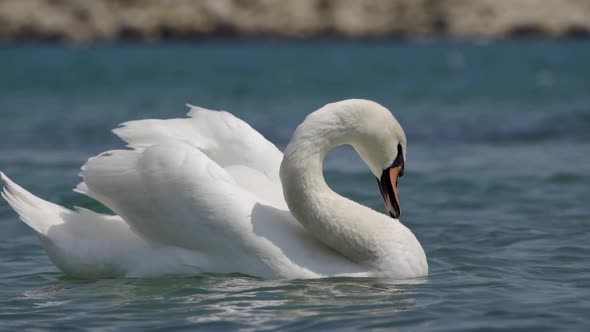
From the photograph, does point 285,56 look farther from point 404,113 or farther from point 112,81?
point 404,113

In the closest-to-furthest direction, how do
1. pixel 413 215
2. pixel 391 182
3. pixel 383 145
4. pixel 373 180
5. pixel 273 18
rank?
pixel 383 145, pixel 391 182, pixel 413 215, pixel 373 180, pixel 273 18

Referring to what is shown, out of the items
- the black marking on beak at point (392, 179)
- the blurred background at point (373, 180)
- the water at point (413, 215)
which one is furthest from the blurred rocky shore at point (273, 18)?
the black marking on beak at point (392, 179)

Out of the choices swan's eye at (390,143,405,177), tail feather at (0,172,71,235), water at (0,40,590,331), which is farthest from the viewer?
tail feather at (0,172,71,235)

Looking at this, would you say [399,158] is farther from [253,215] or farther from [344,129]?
[253,215]

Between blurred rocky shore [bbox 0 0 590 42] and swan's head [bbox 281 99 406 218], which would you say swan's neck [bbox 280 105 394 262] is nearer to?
swan's head [bbox 281 99 406 218]

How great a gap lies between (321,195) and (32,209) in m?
1.83

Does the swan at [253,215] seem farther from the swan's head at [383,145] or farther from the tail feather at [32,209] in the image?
the tail feather at [32,209]

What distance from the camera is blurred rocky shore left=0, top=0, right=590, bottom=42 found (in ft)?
282

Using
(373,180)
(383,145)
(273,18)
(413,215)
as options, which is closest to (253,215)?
(383,145)

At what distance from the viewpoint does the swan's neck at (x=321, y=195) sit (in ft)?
21.1

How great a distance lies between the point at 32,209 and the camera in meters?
7.00

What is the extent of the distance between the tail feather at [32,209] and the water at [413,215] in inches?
14.7

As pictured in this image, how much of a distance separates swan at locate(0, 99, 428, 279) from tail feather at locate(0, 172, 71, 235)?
138 millimetres

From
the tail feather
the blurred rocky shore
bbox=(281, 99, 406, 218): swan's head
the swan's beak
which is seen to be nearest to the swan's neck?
bbox=(281, 99, 406, 218): swan's head
